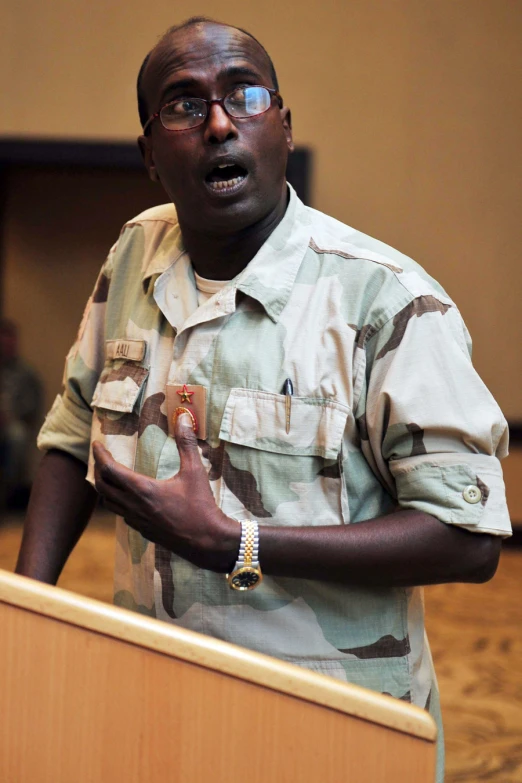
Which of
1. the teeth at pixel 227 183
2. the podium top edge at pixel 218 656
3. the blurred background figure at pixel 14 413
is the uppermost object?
the teeth at pixel 227 183

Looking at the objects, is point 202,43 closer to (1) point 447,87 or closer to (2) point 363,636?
(2) point 363,636

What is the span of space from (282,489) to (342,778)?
457 mm

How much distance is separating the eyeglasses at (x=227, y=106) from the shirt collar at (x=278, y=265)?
137 millimetres

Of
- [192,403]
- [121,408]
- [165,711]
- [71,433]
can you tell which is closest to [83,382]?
[71,433]

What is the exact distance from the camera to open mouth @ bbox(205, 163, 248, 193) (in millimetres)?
1173

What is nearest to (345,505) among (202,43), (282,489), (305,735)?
(282,489)

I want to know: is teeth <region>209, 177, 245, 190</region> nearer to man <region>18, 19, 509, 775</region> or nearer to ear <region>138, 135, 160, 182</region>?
man <region>18, 19, 509, 775</region>

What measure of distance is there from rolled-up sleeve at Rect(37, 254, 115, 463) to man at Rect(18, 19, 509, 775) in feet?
0.34

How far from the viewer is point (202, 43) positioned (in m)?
1.19

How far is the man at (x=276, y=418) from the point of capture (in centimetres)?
105

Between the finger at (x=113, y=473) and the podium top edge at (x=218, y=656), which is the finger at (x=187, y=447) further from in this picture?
Answer: the podium top edge at (x=218, y=656)

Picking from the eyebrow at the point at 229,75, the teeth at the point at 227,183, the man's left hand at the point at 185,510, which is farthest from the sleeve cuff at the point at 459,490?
the eyebrow at the point at 229,75

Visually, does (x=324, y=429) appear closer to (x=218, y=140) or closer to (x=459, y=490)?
(x=459, y=490)

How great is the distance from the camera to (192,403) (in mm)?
1169
